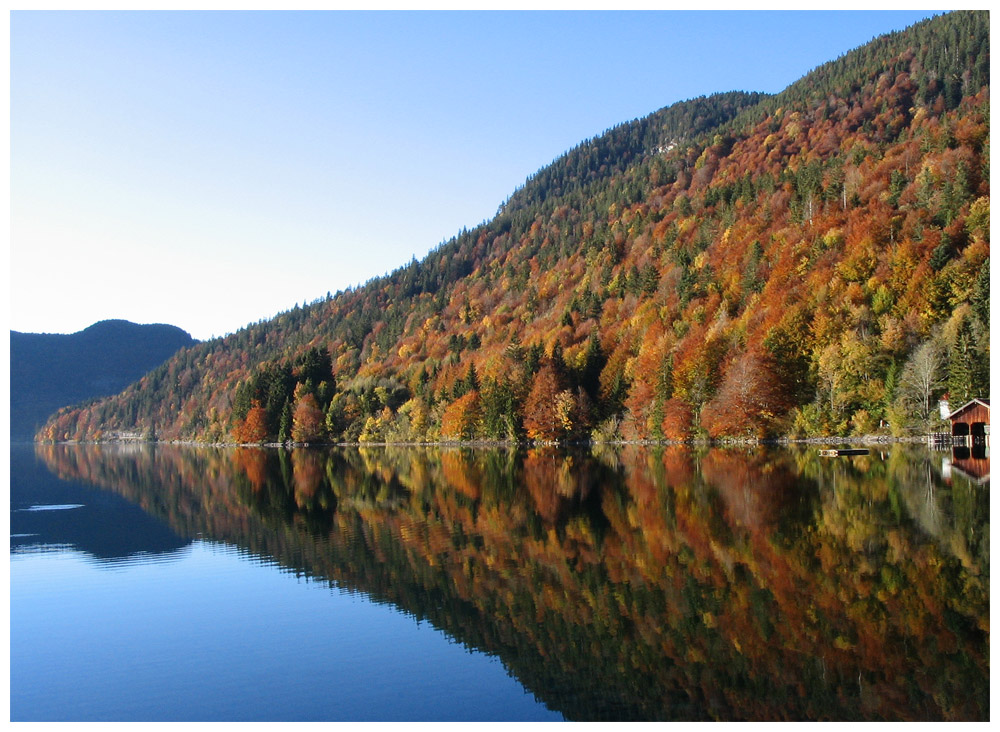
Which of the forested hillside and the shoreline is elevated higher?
the forested hillside

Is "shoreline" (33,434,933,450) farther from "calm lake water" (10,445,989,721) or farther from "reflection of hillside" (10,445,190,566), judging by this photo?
"reflection of hillside" (10,445,190,566)

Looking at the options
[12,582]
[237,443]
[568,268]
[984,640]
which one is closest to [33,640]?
[12,582]

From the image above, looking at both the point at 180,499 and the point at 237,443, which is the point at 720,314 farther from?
the point at 237,443

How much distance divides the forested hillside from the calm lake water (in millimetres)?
44373

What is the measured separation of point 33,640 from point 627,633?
14.3m

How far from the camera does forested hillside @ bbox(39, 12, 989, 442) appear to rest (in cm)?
8081

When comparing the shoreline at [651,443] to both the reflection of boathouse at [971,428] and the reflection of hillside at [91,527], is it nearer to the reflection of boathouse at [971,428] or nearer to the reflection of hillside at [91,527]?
the reflection of boathouse at [971,428]

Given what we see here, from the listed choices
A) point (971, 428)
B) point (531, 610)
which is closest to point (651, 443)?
point (971, 428)

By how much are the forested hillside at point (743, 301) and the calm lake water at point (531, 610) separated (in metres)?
44.4

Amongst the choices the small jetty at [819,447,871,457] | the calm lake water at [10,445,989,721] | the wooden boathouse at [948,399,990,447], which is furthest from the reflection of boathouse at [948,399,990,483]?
the calm lake water at [10,445,989,721]

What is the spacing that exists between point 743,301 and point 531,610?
9263 centimetres

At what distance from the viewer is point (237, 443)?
15188cm

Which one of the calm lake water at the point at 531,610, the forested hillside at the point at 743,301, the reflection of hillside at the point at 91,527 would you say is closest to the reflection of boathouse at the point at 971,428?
the forested hillside at the point at 743,301

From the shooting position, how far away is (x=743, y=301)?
106 m
